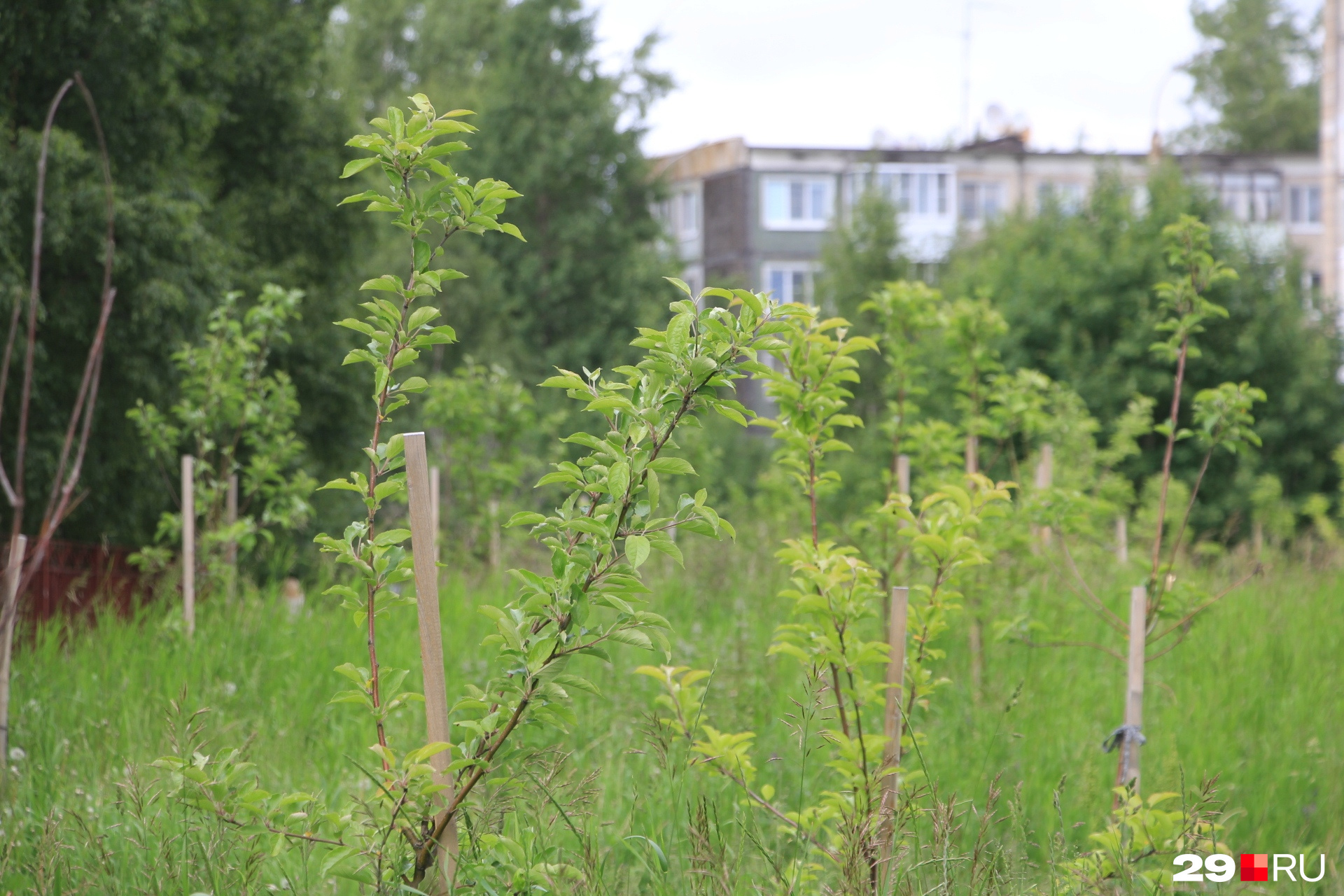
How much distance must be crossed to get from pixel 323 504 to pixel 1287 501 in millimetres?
14043

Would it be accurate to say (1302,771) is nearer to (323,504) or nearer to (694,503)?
(694,503)

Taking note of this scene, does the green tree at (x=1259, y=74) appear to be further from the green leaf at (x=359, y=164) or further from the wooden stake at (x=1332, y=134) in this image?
the green leaf at (x=359, y=164)

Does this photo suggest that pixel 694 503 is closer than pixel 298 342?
Yes

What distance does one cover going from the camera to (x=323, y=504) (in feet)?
44.7

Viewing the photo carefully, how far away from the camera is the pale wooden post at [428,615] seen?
2.26 m

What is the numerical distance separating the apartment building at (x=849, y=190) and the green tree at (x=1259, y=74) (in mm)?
4375

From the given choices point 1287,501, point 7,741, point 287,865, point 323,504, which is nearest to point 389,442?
point 287,865

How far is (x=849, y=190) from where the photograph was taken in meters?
32.8

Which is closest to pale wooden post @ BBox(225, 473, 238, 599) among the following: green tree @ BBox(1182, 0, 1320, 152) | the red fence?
the red fence

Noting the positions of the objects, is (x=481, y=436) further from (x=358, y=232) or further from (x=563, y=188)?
(x=563, y=188)

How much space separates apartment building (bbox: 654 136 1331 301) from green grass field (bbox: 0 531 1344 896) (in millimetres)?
25639

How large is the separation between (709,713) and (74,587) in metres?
3.63

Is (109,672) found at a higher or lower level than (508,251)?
lower

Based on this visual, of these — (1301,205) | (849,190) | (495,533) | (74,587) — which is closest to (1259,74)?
(1301,205)
